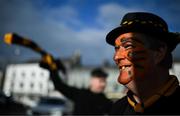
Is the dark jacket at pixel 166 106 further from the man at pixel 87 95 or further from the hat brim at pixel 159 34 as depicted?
the man at pixel 87 95

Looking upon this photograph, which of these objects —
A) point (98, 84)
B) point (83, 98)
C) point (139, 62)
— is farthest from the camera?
point (98, 84)

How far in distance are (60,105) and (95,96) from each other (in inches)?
347

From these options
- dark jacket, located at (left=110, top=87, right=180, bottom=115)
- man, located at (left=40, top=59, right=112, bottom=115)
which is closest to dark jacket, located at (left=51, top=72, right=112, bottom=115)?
man, located at (left=40, top=59, right=112, bottom=115)

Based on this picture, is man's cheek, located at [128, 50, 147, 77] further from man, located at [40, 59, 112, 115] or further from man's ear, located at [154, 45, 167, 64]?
man, located at [40, 59, 112, 115]

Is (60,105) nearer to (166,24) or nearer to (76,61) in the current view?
(166,24)

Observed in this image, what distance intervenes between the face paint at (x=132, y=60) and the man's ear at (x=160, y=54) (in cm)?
4

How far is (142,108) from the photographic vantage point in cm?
108

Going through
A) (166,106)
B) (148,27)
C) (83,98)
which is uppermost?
(148,27)

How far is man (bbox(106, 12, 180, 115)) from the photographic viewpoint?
1.03 m

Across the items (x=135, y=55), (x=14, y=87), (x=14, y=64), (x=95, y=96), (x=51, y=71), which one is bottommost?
(x=14, y=87)

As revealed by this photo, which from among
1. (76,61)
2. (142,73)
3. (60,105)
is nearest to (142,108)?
(142,73)

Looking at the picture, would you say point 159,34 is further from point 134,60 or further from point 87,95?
point 87,95

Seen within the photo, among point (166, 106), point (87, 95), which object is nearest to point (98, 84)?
point (87, 95)

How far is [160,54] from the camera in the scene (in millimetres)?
1057
